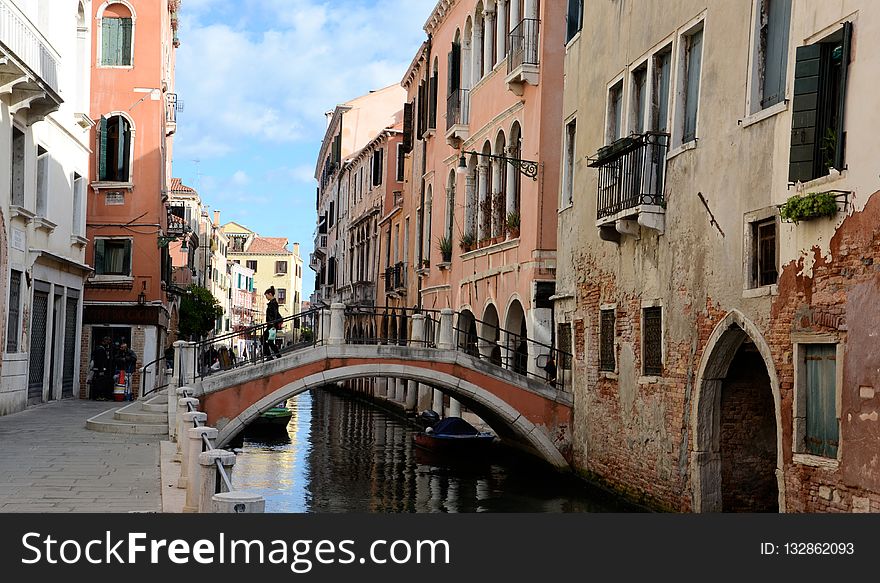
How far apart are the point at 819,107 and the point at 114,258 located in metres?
22.1

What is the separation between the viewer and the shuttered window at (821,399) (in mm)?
11047

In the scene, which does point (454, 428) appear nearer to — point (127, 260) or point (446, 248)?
point (446, 248)

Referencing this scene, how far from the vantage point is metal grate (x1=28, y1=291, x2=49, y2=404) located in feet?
71.4

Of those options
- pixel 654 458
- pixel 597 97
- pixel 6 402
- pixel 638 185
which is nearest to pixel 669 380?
pixel 654 458

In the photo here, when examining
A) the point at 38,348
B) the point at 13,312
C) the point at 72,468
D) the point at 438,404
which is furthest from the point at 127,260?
the point at 72,468

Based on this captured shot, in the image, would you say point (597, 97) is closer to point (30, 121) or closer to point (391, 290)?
point (30, 121)

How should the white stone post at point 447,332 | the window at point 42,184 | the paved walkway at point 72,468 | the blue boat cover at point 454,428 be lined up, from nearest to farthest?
the paved walkway at point 72,468
the white stone post at point 447,332
the window at point 42,184
the blue boat cover at point 454,428

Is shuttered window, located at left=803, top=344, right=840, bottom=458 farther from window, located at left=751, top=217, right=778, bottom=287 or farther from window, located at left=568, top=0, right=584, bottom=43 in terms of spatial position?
window, located at left=568, top=0, right=584, bottom=43

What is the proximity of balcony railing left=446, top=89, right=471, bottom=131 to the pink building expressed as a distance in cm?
3

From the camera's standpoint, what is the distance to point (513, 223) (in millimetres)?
22656

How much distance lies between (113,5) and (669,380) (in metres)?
20.1

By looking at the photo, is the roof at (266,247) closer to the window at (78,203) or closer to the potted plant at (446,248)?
the potted plant at (446,248)

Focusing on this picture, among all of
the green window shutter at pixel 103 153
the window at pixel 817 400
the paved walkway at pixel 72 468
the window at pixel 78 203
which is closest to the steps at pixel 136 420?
the paved walkway at pixel 72 468

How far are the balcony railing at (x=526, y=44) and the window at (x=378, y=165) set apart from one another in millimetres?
19127
